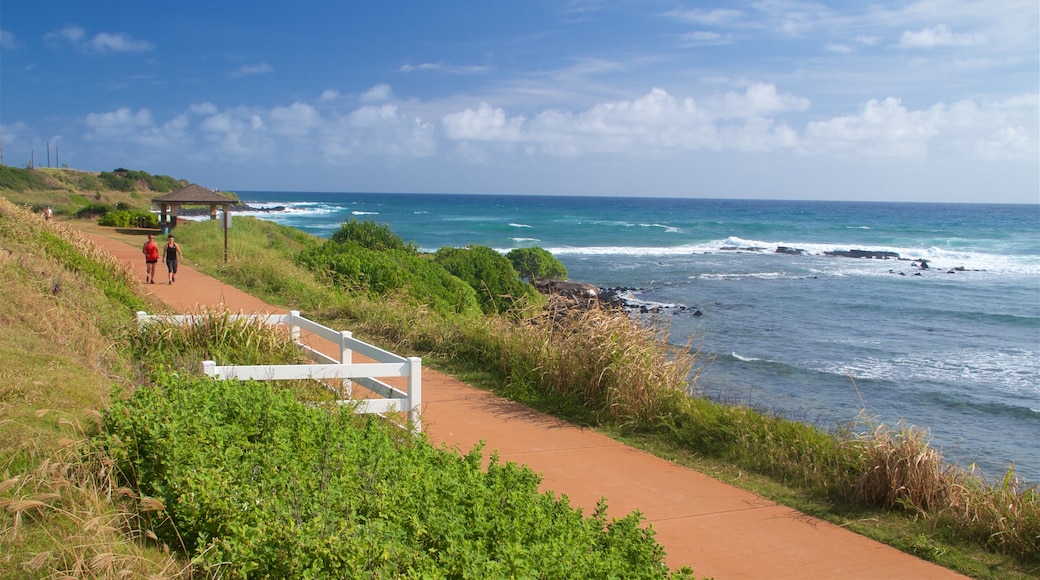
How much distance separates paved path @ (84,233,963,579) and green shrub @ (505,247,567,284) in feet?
80.8

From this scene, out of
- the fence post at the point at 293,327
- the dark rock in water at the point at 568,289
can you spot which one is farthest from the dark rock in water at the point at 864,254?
the fence post at the point at 293,327

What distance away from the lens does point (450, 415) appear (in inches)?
364

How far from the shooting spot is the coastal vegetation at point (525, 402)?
463cm

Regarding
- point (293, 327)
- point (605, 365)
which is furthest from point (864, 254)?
point (293, 327)

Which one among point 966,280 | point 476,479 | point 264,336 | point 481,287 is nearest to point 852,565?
point 476,479

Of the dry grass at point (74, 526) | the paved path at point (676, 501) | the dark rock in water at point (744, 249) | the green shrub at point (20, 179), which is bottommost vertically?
the dark rock in water at point (744, 249)

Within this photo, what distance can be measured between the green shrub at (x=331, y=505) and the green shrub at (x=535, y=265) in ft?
95.1

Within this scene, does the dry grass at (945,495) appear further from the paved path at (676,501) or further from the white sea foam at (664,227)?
the white sea foam at (664,227)

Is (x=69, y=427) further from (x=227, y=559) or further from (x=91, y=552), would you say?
(x=227, y=559)

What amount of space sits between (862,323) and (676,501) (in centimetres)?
2317

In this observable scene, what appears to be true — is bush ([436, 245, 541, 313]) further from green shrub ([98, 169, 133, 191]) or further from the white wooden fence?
green shrub ([98, 169, 133, 191])

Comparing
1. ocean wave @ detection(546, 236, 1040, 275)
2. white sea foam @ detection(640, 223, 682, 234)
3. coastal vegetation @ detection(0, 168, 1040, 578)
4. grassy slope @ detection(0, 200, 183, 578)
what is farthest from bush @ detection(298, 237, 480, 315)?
white sea foam @ detection(640, 223, 682, 234)

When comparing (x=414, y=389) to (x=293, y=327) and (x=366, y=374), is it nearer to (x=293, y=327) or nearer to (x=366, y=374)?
(x=366, y=374)

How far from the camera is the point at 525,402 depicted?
10.0m
